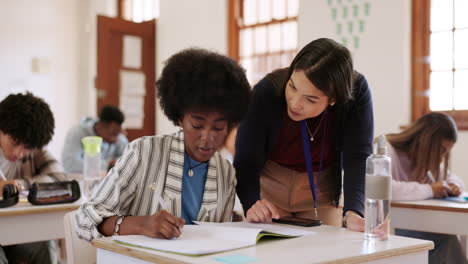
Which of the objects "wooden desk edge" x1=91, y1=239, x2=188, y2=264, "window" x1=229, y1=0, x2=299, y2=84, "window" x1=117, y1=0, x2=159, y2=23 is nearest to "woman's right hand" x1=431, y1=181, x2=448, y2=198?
"wooden desk edge" x1=91, y1=239, x2=188, y2=264

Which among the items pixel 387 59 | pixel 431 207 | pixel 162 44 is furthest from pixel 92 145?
pixel 162 44

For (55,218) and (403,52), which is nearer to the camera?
(55,218)

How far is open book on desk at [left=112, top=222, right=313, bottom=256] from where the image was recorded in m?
1.16

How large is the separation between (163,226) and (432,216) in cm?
160

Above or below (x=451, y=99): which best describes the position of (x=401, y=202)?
below

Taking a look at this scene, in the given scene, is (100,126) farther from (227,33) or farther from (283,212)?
(283,212)

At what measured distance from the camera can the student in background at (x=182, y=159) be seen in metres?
1.45

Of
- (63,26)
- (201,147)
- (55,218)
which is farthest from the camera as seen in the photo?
(63,26)

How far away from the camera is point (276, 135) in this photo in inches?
69.4

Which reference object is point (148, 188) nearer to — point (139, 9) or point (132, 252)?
point (132, 252)

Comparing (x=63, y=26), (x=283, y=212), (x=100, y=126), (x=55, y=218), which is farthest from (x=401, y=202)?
(x=63, y=26)

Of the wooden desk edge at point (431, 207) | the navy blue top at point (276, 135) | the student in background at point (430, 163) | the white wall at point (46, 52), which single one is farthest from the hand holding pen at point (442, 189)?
the white wall at point (46, 52)

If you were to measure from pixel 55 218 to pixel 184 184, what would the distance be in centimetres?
99

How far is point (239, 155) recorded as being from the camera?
1726mm
